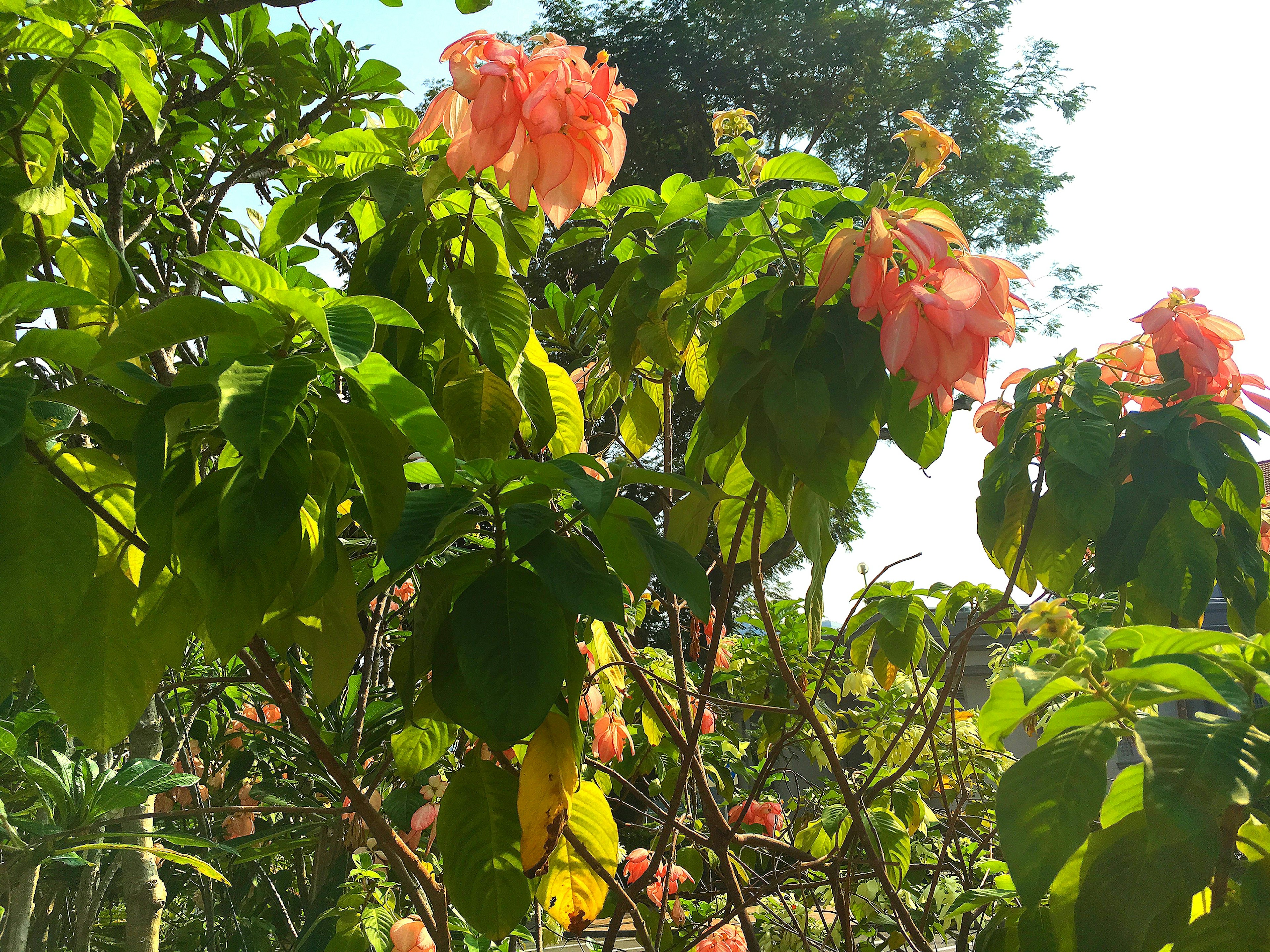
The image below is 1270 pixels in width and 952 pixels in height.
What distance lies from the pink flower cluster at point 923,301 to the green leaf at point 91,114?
86cm

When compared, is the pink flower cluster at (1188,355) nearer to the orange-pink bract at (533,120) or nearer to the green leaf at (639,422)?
the green leaf at (639,422)

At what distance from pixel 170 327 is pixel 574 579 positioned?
1.10 ft

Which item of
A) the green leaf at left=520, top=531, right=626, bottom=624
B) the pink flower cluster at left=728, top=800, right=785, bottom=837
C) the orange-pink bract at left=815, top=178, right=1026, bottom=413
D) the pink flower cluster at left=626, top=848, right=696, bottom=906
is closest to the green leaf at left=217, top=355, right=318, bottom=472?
the green leaf at left=520, top=531, right=626, bottom=624

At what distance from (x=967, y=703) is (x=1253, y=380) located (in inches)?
248

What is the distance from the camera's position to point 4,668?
0.59 metres

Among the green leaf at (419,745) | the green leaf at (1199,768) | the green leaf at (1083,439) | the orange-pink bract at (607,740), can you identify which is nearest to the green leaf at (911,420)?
the green leaf at (1083,439)

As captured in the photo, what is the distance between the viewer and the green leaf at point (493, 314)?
0.79 metres

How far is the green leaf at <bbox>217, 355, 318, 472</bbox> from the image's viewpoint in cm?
48

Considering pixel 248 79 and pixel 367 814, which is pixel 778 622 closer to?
pixel 248 79

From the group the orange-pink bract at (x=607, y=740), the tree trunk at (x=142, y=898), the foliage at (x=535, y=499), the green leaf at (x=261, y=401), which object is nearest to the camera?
the green leaf at (x=261, y=401)

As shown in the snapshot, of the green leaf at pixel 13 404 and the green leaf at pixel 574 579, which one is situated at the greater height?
the green leaf at pixel 13 404

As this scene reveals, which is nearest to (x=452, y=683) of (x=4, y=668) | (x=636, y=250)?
(x=4, y=668)

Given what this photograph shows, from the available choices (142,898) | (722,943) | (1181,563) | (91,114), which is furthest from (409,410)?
(722,943)

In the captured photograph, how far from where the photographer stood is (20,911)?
1.19 m
